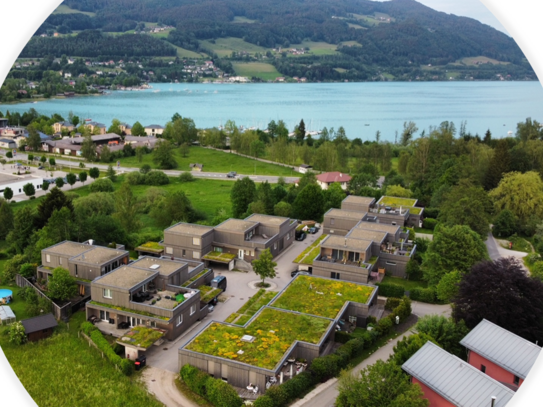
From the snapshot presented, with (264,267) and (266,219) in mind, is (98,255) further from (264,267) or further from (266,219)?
(266,219)

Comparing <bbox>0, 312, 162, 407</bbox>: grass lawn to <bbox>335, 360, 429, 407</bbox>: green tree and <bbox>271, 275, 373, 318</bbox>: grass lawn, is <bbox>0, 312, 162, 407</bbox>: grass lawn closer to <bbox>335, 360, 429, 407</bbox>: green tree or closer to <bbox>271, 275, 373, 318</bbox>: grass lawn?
<bbox>335, 360, 429, 407</bbox>: green tree

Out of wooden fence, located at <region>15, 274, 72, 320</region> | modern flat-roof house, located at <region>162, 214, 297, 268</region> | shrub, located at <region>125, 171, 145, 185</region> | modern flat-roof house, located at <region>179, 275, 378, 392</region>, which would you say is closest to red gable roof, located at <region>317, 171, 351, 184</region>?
modern flat-roof house, located at <region>162, 214, 297, 268</region>

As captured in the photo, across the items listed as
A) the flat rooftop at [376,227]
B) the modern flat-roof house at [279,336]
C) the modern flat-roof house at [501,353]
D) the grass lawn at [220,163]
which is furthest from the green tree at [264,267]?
the grass lawn at [220,163]

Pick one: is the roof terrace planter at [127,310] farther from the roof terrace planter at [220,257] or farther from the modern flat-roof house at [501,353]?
the modern flat-roof house at [501,353]

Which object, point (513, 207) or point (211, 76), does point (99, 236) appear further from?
point (211, 76)

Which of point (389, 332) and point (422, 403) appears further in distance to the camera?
point (389, 332)

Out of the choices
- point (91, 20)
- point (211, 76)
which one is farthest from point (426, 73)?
point (91, 20)
